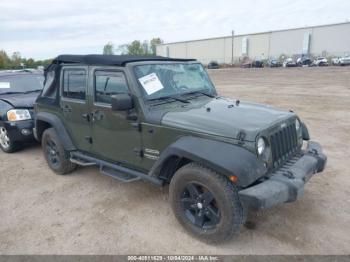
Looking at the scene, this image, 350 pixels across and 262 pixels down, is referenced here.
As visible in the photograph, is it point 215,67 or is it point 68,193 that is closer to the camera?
point 68,193

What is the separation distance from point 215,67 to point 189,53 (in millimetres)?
30320

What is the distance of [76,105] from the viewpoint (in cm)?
452

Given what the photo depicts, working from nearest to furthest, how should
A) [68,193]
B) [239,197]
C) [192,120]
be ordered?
1. [239,197]
2. [192,120]
3. [68,193]

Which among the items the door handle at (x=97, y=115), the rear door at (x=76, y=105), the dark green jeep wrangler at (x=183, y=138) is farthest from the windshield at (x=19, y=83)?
the door handle at (x=97, y=115)

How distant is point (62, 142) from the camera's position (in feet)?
15.9

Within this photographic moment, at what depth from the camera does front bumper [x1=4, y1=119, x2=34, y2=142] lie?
6039 mm

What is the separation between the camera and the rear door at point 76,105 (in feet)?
14.4

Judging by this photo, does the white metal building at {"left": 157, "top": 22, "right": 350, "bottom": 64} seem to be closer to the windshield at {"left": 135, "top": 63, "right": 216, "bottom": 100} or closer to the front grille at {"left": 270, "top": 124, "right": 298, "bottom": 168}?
the windshield at {"left": 135, "top": 63, "right": 216, "bottom": 100}

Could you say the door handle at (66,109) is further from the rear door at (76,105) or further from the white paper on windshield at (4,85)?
the white paper on windshield at (4,85)

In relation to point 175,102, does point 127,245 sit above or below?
below

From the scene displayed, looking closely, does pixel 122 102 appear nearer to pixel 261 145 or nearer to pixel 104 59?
pixel 104 59

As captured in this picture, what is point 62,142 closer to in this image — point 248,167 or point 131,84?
point 131,84

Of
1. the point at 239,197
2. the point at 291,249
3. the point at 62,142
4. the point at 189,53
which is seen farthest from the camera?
the point at 189,53

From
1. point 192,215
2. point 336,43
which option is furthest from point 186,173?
point 336,43
